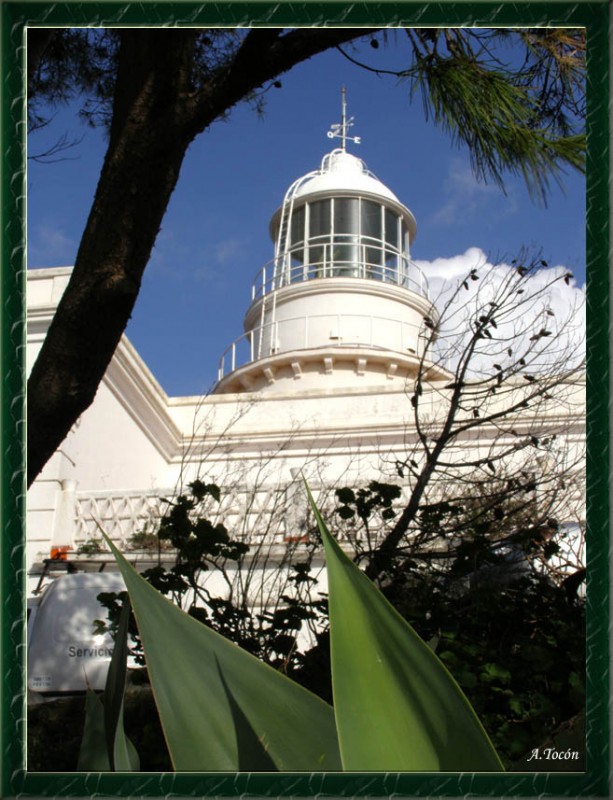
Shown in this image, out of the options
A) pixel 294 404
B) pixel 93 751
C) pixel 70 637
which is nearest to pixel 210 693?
pixel 93 751

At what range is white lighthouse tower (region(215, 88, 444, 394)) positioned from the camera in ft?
25.7

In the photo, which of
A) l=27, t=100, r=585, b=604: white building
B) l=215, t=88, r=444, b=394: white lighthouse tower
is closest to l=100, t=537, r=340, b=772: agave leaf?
l=27, t=100, r=585, b=604: white building

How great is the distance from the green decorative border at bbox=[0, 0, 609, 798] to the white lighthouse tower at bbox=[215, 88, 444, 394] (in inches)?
249

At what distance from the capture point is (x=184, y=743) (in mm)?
639

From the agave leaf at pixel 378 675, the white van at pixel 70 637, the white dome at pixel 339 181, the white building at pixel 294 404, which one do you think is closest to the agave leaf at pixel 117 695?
the agave leaf at pixel 378 675

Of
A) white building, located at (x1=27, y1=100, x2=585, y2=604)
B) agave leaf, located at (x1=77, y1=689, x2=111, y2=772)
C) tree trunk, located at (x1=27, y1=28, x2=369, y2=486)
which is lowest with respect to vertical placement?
agave leaf, located at (x1=77, y1=689, x2=111, y2=772)

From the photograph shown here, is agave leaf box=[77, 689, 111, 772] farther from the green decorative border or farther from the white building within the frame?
the white building

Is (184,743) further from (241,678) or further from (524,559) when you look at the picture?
(524,559)

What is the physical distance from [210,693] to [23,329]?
0.49 m

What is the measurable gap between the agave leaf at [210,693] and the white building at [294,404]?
256cm

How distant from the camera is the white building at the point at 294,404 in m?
5.05

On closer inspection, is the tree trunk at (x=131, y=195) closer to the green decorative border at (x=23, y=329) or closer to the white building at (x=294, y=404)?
the green decorative border at (x=23, y=329)

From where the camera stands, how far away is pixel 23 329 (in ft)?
3.03

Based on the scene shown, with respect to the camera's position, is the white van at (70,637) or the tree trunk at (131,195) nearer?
the tree trunk at (131,195)
